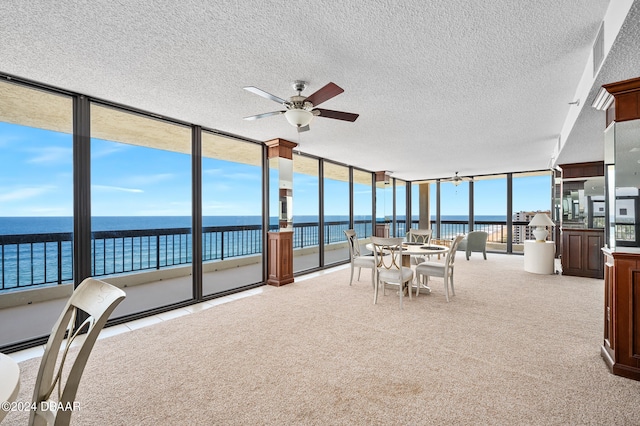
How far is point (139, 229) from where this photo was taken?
5.43m

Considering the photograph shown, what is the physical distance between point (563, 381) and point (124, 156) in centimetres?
1088

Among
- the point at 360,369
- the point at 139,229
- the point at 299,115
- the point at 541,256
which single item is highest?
the point at 299,115

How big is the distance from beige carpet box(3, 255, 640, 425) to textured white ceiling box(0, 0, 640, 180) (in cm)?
233

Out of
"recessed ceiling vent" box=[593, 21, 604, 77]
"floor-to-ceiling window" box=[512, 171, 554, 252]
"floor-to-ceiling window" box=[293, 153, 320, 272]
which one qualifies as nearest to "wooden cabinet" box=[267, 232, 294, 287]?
"floor-to-ceiling window" box=[293, 153, 320, 272]

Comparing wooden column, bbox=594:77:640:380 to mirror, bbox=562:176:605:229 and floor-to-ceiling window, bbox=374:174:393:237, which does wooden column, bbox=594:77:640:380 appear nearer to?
mirror, bbox=562:176:605:229

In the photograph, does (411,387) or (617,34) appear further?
(411,387)

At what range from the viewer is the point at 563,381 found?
2121 millimetres

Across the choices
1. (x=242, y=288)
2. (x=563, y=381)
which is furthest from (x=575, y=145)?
(x=242, y=288)

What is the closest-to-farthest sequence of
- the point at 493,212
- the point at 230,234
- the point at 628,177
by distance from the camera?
the point at 628,177, the point at 230,234, the point at 493,212

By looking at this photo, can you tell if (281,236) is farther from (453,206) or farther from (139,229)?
(453,206)

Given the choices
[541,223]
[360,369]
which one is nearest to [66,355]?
[360,369]

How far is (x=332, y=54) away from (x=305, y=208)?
4.62 metres

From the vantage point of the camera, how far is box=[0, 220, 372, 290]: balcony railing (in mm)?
3844

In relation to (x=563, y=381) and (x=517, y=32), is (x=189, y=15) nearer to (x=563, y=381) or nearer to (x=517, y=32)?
(x=517, y=32)
